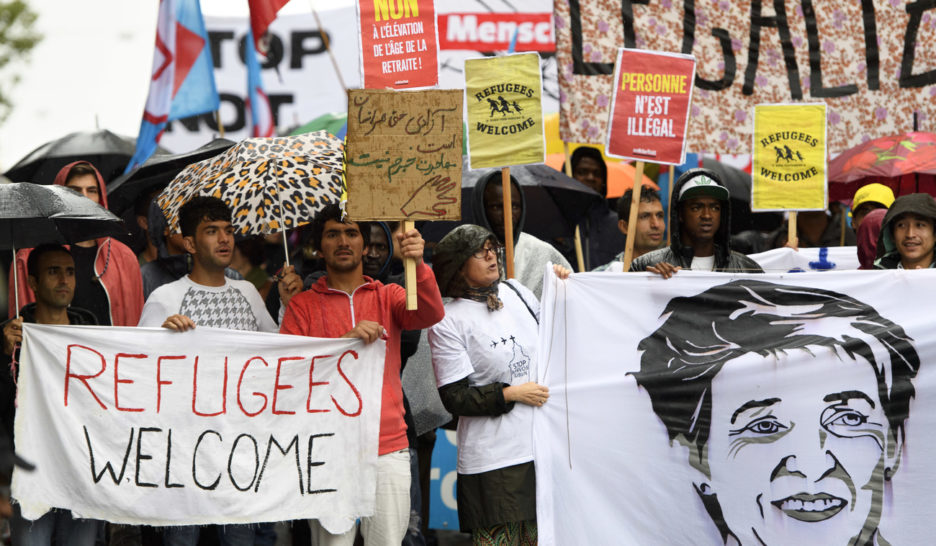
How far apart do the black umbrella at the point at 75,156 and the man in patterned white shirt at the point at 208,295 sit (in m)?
4.12

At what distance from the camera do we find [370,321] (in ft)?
16.6

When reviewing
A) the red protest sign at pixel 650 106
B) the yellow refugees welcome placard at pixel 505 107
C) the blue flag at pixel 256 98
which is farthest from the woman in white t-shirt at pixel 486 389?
the blue flag at pixel 256 98

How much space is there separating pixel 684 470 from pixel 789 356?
69 centimetres

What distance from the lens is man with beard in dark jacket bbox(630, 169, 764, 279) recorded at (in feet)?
19.1

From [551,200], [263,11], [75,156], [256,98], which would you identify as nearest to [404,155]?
[263,11]

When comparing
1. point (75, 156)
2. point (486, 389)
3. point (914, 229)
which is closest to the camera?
point (486, 389)

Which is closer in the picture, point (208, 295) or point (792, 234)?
point (208, 295)

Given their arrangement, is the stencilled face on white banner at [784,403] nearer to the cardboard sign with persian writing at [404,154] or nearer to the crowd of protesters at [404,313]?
the crowd of protesters at [404,313]

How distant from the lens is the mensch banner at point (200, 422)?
505 cm

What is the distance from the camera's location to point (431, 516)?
7.16 meters

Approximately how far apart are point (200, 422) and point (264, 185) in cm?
127

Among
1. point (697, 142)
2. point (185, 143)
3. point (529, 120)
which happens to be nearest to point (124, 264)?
point (529, 120)

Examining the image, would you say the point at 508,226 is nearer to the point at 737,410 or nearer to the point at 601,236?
the point at 737,410

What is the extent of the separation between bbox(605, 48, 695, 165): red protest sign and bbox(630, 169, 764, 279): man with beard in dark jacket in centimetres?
58
